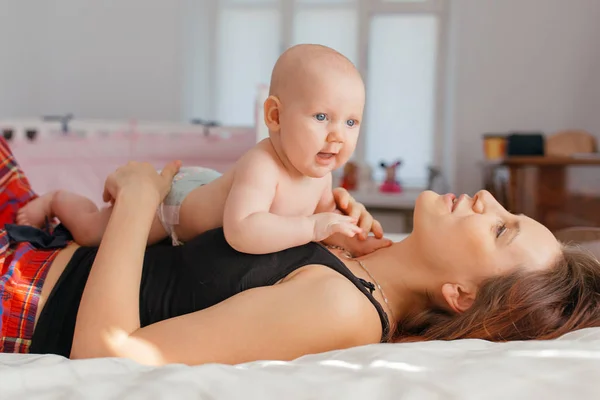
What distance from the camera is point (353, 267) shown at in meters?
1.25

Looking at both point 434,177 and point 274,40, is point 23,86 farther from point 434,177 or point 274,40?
point 434,177

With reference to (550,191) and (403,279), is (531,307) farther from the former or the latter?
(550,191)

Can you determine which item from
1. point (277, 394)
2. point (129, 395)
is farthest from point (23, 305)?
point (277, 394)

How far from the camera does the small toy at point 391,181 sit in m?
4.41

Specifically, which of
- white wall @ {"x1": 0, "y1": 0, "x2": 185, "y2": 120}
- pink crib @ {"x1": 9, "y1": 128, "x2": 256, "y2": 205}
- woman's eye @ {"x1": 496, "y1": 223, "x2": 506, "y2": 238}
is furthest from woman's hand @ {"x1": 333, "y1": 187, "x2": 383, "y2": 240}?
white wall @ {"x1": 0, "y1": 0, "x2": 185, "y2": 120}

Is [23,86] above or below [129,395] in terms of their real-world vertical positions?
above

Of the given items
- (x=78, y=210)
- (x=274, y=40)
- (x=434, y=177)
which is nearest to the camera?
(x=78, y=210)

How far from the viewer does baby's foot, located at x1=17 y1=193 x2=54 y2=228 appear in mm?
1449

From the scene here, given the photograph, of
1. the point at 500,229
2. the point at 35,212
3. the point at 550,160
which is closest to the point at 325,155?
A: the point at 500,229

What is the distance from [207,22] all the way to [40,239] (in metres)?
3.69

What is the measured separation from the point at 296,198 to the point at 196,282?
25 centimetres

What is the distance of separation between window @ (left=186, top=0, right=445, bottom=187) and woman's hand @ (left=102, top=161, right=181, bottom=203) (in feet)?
10.8

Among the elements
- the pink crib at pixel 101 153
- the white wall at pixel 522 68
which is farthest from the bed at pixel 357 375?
the white wall at pixel 522 68

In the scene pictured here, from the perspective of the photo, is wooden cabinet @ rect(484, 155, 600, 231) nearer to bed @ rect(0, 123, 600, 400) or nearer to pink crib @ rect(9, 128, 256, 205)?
pink crib @ rect(9, 128, 256, 205)
